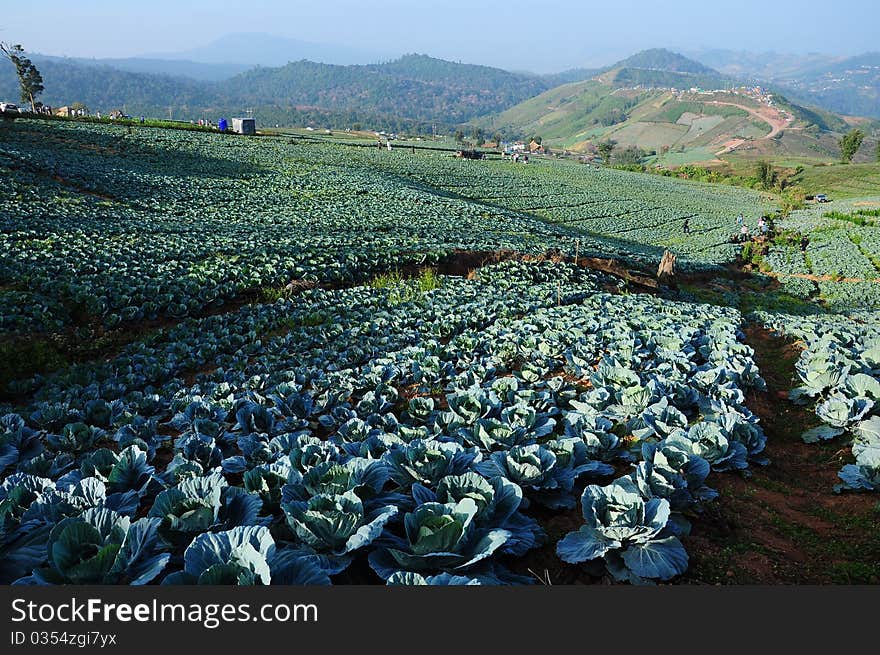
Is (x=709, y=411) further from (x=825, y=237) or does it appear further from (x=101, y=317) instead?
(x=825, y=237)

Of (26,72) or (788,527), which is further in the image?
(26,72)

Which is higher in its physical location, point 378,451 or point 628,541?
point 628,541

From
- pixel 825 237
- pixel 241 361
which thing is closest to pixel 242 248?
pixel 241 361

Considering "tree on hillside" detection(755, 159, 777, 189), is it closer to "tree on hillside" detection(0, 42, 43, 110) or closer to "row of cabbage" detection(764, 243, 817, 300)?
"row of cabbage" detection(764, 243, 817, 300)

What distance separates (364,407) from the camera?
6660mm

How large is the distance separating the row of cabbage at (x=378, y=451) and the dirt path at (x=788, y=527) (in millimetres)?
243

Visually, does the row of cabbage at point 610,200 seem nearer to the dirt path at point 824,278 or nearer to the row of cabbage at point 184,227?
the dirt path at point 824,278

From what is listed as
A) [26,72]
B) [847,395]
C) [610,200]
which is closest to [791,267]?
[610,200]

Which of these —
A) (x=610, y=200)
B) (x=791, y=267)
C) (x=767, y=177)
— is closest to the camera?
(x=791, y=267)

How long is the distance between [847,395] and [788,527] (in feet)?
9.81

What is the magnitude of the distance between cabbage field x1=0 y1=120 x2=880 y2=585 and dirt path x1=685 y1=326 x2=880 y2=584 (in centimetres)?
13

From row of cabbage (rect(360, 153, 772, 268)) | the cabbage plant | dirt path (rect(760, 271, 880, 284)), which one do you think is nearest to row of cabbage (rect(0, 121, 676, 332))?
row of cabbage (rect(360, 153, 772, 268))

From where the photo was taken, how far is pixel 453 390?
730 centimetres

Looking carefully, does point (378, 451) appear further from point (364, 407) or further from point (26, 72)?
point (26, 72)
